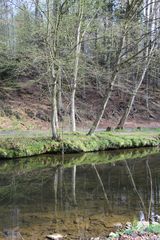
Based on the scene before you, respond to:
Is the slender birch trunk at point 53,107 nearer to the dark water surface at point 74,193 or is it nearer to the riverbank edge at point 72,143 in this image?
the riverbank edge at point 72,143

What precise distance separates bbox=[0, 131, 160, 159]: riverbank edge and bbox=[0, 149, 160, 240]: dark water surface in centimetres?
59

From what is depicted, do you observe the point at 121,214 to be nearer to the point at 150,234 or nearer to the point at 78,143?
the point at 150,234

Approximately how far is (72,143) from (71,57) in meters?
4.30

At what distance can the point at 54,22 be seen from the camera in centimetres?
1784

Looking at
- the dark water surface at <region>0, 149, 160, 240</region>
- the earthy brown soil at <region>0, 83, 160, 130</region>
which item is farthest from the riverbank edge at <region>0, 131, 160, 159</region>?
the earthy brown soil at <region>0, 83, 160, 130</region>

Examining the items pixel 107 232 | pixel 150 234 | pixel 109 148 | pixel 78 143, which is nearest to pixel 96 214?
pixel 107 232

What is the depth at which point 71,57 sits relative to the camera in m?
18.8

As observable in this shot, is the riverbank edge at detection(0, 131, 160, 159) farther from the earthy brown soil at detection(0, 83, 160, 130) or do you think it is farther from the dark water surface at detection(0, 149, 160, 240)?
the earthy brown soil at detection(0, 83, 160, 130)

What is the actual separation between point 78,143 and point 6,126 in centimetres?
792

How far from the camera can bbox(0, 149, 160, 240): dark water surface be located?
27.1ft

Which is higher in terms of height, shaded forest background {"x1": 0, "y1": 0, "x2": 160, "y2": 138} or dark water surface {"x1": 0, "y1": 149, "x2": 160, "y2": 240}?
shaded forest background {"x1": 0, "y1": 0, "x2": 160, "y2": 138}

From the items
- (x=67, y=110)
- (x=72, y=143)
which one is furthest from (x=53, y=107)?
(x=67, y=110)

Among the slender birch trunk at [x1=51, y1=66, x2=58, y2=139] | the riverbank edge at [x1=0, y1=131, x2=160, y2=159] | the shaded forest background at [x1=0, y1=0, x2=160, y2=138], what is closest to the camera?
the riverbank edge at [x1=0, y1=131, x2=160, y2=159]

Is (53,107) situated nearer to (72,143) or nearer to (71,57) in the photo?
(72,143)
